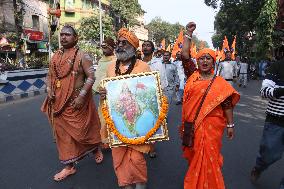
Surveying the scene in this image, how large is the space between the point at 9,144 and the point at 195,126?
4.48 meters

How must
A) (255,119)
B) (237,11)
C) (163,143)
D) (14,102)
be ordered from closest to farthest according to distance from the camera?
(163,143) → (255,119) → (14,102) → (237,11)

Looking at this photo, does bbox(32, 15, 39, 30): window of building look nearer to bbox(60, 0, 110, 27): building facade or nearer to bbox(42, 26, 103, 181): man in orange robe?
bbox(60, 0, 110, 27): building facade

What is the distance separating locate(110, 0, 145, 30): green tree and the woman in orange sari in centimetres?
4707

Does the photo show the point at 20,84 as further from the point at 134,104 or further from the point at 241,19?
the point at 241,19

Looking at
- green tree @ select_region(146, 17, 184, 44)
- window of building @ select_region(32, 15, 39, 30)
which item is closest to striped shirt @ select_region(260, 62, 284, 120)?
window of building @ select_region(32, 15, 39, 30)

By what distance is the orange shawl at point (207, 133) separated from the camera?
3.77 m

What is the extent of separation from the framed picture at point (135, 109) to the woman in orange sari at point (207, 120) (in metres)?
0.33

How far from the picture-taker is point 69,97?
4984mm

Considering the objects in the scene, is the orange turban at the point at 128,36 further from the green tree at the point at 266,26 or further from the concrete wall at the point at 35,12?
the concrete wall at the point at 35,12

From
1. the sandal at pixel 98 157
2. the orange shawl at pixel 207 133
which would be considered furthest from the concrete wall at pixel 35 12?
the orange shawl at pixel 207 133

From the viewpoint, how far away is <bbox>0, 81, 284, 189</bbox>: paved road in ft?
16.1

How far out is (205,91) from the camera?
389 centimetres

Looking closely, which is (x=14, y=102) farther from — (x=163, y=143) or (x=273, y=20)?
(x=273, y=20)

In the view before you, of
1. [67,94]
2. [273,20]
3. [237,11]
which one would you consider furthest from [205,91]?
[237,11]
